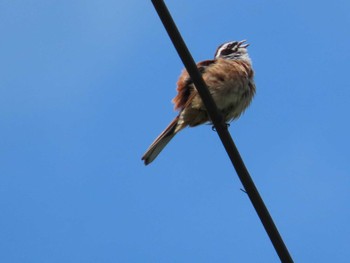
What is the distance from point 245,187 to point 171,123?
3.14 meters

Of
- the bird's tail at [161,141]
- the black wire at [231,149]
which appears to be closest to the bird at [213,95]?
the bird's tail at [161,141]

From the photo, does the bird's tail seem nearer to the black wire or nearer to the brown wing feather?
the brown wing feather

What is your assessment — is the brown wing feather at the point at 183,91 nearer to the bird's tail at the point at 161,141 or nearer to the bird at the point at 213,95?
the bird at the point at 213,95

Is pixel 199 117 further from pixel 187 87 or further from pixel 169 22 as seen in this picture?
pixel 169 22

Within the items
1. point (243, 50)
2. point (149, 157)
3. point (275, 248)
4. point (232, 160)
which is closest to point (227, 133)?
point (232, 160)

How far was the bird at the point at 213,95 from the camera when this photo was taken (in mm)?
6887

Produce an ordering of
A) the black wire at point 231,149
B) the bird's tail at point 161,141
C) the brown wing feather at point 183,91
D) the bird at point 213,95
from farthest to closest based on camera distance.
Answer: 1. the brown wing feather at point 183,91
2. the bird at point 213,95
3. the bird's tail at point 161,141
4. the black wire at point 231,149

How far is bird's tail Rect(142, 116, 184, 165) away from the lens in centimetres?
654

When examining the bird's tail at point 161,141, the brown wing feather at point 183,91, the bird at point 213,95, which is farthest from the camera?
the brown wing feather at point 183,91

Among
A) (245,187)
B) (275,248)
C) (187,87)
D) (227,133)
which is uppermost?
(187,87)

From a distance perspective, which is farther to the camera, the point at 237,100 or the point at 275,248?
the point at 237,100

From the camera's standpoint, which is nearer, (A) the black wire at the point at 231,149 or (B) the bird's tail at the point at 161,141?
(A) the black wire at the point at 231,149

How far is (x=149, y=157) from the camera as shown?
6551 mm

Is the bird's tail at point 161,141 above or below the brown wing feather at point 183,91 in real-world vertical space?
below
